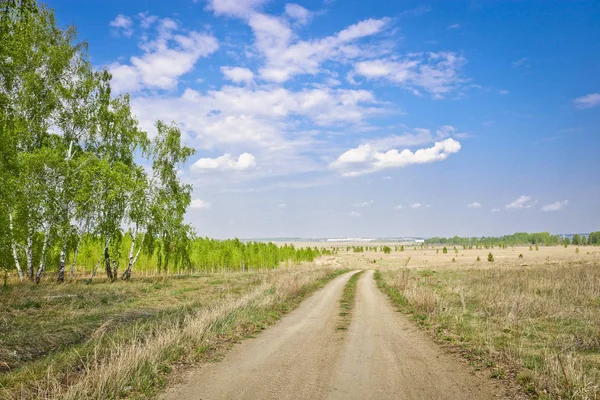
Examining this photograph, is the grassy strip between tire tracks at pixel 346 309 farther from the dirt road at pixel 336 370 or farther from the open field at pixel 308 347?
the dirt road at pixel 336 370

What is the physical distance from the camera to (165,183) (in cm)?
3525

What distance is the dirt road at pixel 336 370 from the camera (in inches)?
286

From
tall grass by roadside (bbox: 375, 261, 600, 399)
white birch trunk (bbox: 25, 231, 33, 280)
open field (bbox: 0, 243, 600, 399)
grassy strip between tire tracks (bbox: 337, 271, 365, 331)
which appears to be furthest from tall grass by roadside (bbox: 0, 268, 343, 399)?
white birch trunk (bbox: 25, 231, 33, 280)

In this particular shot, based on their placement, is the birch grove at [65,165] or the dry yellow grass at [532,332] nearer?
the dry yellow grass at [532,332]

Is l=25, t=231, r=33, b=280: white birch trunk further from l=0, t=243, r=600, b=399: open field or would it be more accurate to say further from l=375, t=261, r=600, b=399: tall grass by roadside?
l=375, t=261, r=600, b=399: tall grass by roadside

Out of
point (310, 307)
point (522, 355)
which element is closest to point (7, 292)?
point (310, 307)

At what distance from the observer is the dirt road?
7.27 meters

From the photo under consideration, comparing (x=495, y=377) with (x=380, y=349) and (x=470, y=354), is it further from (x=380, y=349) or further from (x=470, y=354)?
(x=380, y=349)

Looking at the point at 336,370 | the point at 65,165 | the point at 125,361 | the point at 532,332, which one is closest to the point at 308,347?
the point at 336,370

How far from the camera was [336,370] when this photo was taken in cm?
873

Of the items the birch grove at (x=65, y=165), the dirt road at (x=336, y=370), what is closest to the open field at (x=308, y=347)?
the dirt road at (x=336, y=370)

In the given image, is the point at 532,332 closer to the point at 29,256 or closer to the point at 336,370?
the point at 336,370

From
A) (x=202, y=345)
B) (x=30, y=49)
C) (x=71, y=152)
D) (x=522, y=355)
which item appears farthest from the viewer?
(x=71, y=152)

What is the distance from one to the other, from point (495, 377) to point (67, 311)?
58.1 ft
